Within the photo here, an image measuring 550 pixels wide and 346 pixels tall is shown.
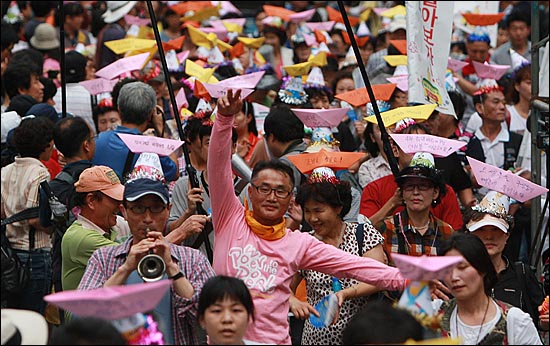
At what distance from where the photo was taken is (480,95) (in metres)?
10.1

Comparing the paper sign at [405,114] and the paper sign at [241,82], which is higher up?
the paper sign at [241,82]

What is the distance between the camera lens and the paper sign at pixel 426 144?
289 inches

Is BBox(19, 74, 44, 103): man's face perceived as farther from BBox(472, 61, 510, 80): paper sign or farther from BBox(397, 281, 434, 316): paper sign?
BBox(397, 281, 434, 316): paper sign

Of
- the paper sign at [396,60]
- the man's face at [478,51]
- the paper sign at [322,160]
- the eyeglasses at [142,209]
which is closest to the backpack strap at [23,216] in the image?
the paper sign at [322,160]

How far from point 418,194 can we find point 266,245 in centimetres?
152

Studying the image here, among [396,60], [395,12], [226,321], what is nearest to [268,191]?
[226,321]

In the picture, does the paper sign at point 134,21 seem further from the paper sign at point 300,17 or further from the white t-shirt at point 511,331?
the white t-shirt at point 511,331

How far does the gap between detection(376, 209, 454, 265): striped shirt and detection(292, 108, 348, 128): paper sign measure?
4.96 ft

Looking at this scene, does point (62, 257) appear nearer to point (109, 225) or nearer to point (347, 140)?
point (109, 225)

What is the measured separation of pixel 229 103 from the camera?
5.80 meters

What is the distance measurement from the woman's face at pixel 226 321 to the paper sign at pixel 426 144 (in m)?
2.45

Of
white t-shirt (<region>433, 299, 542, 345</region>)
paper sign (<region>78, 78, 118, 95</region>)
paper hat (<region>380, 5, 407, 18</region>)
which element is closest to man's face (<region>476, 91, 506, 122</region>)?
paper sign (<region>78, 78, 118, 95</region>)

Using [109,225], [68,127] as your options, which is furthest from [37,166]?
[109,225]

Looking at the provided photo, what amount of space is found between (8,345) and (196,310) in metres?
1.04
